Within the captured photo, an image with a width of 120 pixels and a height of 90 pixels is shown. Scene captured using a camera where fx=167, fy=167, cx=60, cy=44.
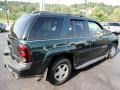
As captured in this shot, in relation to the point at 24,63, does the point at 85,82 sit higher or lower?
lower

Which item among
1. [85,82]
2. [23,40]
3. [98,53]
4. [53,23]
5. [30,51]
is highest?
[53,23]

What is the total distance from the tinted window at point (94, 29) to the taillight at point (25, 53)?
246 centimetres

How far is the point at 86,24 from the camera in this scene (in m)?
5.18

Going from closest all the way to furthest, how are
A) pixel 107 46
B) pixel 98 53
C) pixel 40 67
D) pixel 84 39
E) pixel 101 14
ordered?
pixel 40 67 < pixel 84 39 < pixel 98 53 < pixel 107 46 < pixel 101 14

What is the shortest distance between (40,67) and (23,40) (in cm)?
75

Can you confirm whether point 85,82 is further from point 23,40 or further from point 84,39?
point 23,40

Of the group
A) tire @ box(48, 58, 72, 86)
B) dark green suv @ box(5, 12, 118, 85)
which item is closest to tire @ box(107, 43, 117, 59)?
dark green suv @ box(5, 12, 118, 85)

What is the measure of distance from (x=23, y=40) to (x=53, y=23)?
3.10 ft

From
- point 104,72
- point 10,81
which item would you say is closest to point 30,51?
point 10,81

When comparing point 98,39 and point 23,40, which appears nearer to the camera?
point 23,40

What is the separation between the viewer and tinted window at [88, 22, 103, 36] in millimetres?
5418

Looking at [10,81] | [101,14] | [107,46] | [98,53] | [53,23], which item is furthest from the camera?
[101,14]

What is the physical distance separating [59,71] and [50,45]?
900mm

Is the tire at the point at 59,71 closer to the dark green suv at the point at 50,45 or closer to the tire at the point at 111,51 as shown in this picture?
the dark green suv at the point at 50,45
